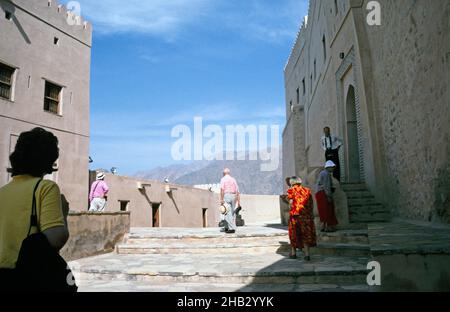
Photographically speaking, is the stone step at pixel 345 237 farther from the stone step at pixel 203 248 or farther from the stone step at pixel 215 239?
the stone step at pixel 215 239

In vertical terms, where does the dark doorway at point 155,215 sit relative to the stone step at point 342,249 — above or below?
above

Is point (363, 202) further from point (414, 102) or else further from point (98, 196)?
point (98, 196)

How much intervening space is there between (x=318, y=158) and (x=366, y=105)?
268 inches

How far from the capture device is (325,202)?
750cm

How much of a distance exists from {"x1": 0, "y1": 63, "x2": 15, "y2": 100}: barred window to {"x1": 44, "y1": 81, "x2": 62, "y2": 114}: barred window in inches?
59.8

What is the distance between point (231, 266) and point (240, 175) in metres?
127

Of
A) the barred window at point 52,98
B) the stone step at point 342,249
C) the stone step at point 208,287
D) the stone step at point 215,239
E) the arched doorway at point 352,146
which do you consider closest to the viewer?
the stone step at point 208,287

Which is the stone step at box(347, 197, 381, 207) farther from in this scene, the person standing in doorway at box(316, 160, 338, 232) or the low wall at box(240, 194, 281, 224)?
the low wall at box(240, 194, 281, 224)

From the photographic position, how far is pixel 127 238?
28.6ft

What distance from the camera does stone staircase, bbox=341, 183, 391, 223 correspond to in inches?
332

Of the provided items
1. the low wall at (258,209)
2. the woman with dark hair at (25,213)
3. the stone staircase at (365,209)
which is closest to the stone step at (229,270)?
the stone staircase at (365,209)

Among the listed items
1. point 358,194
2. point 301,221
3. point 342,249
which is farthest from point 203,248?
point 358,194

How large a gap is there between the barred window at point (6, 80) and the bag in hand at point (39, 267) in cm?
1335

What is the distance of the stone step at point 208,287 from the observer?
457 centimetres
